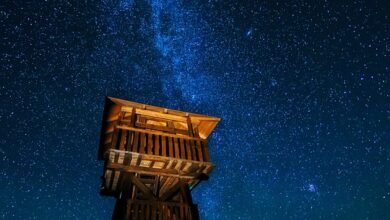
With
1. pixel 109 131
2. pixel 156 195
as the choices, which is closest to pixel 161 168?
pixel 156 195

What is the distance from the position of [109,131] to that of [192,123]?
→ 3.59 metres

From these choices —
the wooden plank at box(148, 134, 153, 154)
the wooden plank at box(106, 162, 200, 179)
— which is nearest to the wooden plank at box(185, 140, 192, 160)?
the wooden plank at box(106, 162, 200, 179)

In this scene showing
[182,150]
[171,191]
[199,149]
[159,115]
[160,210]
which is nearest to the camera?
[160,210]

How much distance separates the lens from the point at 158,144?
11094 millimetres

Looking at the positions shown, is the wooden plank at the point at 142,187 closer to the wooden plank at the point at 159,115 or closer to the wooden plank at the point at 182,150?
the wooden plank at the point at 182,150

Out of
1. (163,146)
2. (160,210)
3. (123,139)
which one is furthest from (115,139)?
(160,210)

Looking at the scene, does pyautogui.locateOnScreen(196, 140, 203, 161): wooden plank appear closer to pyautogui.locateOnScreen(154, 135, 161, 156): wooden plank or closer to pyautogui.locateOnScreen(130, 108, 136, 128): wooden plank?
pyautogui.locateOnScreen(154, 135, 161, 156): wooden plank

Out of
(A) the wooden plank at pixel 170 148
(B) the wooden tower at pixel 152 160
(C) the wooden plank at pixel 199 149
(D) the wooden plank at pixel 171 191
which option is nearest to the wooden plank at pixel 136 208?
(B) the wooden tower at pixel 152 160

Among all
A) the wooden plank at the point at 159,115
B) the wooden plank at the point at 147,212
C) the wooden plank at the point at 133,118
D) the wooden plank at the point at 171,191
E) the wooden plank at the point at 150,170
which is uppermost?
the wooden plank at the point at 159,115

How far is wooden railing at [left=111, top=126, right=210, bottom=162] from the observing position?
10719mm

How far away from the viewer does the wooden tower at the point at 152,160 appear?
10.4 metres

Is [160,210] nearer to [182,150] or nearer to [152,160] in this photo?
[152,160]

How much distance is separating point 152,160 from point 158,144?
656 millimetres

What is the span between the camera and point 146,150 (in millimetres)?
10828
